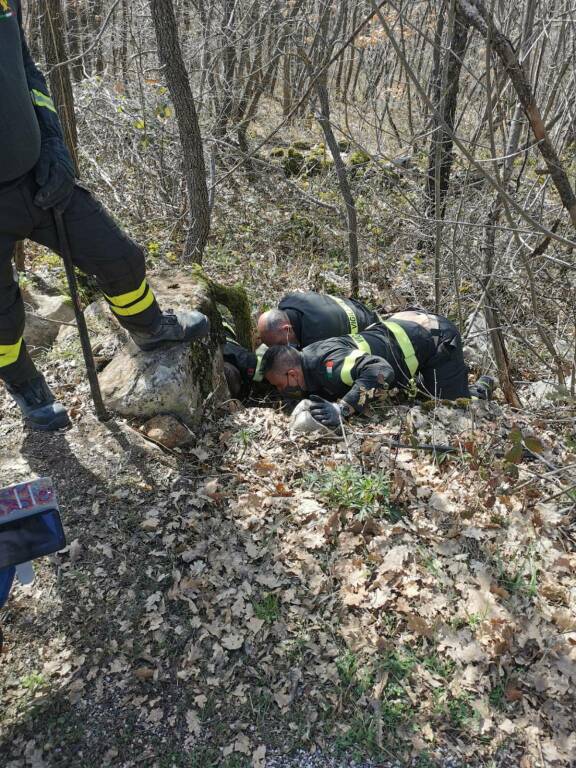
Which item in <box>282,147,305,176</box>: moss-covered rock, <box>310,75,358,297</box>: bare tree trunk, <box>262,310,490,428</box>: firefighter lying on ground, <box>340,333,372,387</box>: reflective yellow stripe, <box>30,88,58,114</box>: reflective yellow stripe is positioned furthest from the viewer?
<box>282,147,305,176</box>: moss-covered rock

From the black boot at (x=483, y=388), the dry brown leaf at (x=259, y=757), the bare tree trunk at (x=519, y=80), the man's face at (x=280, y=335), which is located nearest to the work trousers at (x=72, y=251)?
the man's face at (x=280, y=335)

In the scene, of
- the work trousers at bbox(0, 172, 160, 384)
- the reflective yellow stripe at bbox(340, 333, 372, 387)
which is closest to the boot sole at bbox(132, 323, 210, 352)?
the work trousers at bbox(0, 172, 160, 384)

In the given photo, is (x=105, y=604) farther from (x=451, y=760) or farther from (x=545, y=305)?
(x=545, y=305)

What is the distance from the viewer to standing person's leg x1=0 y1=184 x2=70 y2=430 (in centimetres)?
305

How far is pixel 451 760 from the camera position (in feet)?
7.79

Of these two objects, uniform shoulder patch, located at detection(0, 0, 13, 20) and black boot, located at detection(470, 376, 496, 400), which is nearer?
uniform shoulder patch, located at detection(0, 0, 13, 20)

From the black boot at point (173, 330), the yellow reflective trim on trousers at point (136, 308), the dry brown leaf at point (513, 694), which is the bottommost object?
the dry brown leaf at point (513, 694)

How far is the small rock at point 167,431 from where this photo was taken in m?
3.80

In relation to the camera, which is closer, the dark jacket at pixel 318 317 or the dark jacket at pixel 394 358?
the dark jacket at pixel 394 358

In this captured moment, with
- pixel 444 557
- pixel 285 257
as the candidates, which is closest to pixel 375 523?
pixel 444 557

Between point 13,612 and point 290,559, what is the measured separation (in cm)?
145

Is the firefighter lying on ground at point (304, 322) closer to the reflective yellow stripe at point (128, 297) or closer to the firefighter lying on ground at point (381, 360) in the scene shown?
the firefighter lying on ground at point (381, 360)

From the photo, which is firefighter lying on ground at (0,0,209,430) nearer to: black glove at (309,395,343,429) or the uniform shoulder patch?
the uniform shoulder patch

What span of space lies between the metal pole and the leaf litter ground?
18cm
